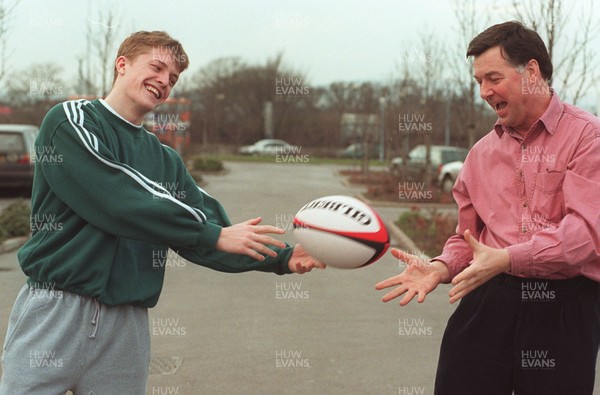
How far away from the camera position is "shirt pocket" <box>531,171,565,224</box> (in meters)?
2.99

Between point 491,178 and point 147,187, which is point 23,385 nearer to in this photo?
point 147,187

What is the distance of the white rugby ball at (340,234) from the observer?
344 cm

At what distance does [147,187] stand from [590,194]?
5.40 feet

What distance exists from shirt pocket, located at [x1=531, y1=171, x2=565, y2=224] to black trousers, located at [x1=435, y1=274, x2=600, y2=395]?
268mm

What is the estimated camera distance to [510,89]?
3.06 m

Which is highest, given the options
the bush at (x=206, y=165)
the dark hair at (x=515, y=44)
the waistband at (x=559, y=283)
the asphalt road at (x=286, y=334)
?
the dark hair at (x=515, y=44)

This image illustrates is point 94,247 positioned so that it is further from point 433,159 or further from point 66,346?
point 433,159

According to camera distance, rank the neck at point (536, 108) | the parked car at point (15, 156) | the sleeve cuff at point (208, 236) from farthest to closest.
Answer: the parked car at point (15, 156)
the neck at point (536, 108)
the sleeve cuff at point (208, 236)

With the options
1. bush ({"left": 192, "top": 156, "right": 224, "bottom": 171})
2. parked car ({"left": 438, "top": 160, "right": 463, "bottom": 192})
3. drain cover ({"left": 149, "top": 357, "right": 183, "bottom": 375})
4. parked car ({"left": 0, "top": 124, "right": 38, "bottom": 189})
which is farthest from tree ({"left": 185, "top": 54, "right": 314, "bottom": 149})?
drain cover ({"left": 149, "top": 357, "right": 183, "bottom": 375})

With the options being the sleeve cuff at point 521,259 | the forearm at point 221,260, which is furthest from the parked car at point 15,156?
the sleeve cuff at point 521,259

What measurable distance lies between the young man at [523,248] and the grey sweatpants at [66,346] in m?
1.06

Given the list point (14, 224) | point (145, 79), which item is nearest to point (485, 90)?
point (145, 79)

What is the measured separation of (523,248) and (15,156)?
57.7 feet

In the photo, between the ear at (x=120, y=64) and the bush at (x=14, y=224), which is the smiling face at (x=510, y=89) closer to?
the ear at (x=120, y=64)
